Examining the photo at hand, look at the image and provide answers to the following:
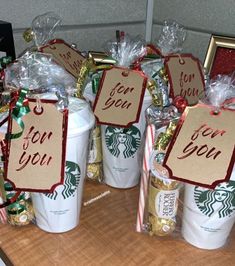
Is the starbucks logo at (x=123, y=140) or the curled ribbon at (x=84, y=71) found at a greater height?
the curled ribbon at (x=84, y=71)

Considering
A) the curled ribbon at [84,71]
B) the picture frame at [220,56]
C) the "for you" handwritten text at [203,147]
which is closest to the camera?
the "for you" handwritten text at [203,147]

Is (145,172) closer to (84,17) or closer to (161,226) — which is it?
(161,226)

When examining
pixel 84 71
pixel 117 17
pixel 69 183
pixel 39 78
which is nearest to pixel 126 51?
pixel 84 71

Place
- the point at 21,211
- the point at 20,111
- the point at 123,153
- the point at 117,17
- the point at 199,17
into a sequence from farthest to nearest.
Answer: the point at 117,17, the point at 199,17, the point at 123,153, the point at 21,211, the point at 20,111

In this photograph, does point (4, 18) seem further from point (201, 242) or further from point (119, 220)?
point (201, 242)

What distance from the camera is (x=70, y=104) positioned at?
0.62 meters

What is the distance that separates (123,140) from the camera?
0.75m

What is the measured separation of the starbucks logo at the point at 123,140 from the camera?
741 mm

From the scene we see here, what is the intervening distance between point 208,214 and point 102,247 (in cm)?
20

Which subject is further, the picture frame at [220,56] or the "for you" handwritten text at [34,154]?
the picture frame at [220,56]

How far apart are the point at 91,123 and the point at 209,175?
222mm

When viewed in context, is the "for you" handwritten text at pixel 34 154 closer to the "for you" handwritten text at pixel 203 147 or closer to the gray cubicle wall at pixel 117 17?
the "for you" handwritten text at pixel 203 147

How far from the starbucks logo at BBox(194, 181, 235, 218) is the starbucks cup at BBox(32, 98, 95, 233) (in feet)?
0.70

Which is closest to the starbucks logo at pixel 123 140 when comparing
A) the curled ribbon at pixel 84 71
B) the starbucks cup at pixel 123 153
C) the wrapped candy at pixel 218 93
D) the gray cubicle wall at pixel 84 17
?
the starbucks cup at pixel 123 153
